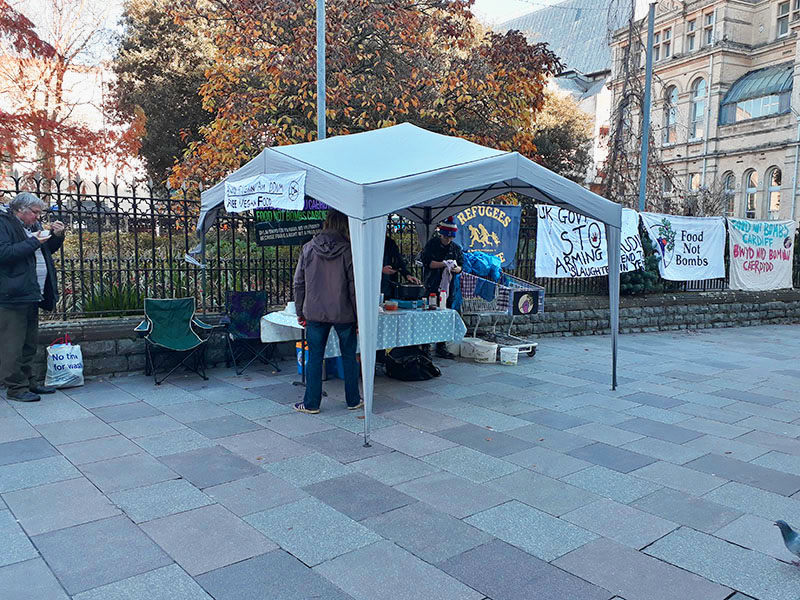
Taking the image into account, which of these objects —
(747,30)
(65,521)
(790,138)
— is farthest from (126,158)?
(747,30)

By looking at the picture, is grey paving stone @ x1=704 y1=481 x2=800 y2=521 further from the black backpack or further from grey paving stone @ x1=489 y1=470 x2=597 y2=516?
the black backpack

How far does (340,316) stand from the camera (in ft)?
17.8

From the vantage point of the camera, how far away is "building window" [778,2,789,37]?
36344 mm

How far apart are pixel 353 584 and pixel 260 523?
2.75ft


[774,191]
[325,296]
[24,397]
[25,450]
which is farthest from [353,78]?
[774,191]

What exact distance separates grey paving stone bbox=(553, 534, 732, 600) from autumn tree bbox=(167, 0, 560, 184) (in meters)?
8.49

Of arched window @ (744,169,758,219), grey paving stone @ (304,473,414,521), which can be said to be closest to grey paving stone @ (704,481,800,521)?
grey paving stone @ (304,473,414,521)

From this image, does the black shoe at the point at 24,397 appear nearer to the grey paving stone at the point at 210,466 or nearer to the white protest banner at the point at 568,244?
the grey paving stone at the point at 210,466

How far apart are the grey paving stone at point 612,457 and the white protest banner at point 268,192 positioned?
3.17m

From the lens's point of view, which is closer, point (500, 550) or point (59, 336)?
point (500, 550)

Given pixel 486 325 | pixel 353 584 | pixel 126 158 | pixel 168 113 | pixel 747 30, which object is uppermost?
pixel 747 30

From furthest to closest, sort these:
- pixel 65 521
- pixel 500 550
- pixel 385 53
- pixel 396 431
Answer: pixel 385 53 < pixel 396 431 < pixel 65 521 < pixel 500 550

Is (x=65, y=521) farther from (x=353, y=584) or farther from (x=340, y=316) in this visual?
(x=340, y=316)

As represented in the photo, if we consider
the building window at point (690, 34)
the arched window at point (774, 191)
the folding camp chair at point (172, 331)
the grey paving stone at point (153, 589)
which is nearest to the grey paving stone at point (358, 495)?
the grey paving stone at point (153, 589)
